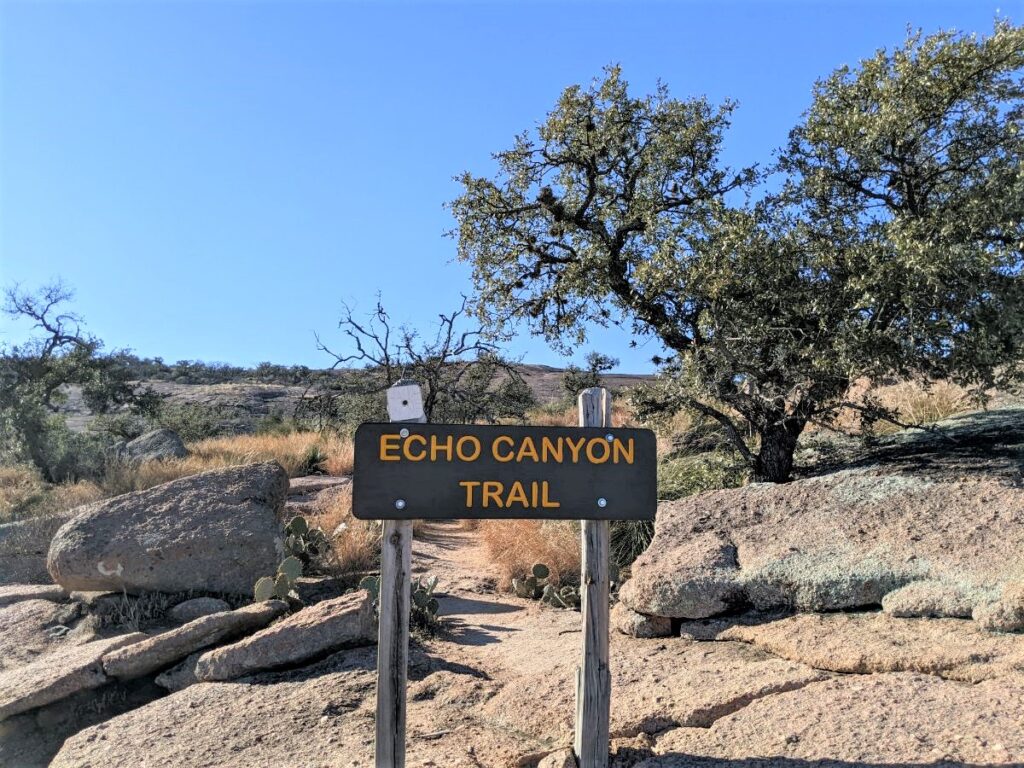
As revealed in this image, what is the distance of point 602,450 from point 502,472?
1.70ft

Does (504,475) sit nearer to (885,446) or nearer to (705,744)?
(705,744)

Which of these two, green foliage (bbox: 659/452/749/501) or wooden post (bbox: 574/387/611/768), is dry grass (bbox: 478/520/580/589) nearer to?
green foliage (bbox: 659/452/749/501)

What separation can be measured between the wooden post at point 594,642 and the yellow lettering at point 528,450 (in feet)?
1.03

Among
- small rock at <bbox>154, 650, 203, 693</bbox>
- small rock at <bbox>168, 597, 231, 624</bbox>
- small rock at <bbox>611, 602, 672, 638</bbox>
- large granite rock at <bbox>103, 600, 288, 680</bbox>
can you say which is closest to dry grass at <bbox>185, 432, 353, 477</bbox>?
small rock at <bbox>168, 597, 231, 624</bbox>

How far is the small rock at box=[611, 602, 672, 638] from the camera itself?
6230 millimetres

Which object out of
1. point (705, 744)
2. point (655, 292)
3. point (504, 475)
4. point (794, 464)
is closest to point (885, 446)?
point (794, 464)

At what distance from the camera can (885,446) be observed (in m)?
8.59

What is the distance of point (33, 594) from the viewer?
8.84m

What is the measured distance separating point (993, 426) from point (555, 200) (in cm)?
511

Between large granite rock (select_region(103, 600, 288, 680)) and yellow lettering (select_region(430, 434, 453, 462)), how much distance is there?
347cm

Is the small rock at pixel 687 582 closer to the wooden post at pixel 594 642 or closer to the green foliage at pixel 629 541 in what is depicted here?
the wooden post at pixel 594 642

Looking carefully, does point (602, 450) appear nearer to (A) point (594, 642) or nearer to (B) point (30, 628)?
(A) point (594, 642)

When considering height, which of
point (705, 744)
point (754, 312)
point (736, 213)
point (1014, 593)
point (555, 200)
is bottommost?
point (705, 744)

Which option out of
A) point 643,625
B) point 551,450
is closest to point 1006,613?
point 643,625
